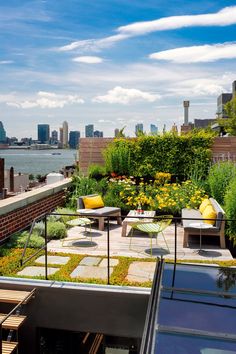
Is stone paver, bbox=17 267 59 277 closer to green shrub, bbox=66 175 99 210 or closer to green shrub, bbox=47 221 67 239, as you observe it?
green shrub, bbox=47 221 67 239

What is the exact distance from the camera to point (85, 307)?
7.37m

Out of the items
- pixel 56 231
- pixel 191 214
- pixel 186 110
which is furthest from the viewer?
pixel 186 110

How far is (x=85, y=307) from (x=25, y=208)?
411cm

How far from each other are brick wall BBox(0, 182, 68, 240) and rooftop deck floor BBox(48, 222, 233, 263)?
1030 millimetres

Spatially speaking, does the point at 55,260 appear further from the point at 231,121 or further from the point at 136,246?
the point at 231,121

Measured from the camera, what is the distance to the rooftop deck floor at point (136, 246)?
8.88 meters

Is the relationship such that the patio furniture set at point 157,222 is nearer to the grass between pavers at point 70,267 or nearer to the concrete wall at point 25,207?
the grass between pavers at point 70,267

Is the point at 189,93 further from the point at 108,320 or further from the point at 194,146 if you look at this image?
the point at 108,320

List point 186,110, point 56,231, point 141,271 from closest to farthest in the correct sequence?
point 141,271
point 56,231
point 186,110

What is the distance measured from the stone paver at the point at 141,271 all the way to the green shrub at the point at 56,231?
270 cm

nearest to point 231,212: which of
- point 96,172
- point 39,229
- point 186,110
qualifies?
point 39,229

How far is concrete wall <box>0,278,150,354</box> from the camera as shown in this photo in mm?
7172

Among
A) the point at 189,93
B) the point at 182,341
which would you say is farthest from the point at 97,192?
the point at 189,93

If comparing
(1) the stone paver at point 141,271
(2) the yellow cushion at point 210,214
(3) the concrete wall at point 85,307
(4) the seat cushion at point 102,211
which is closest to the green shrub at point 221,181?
(2) the yellow cushion at point 210,214
